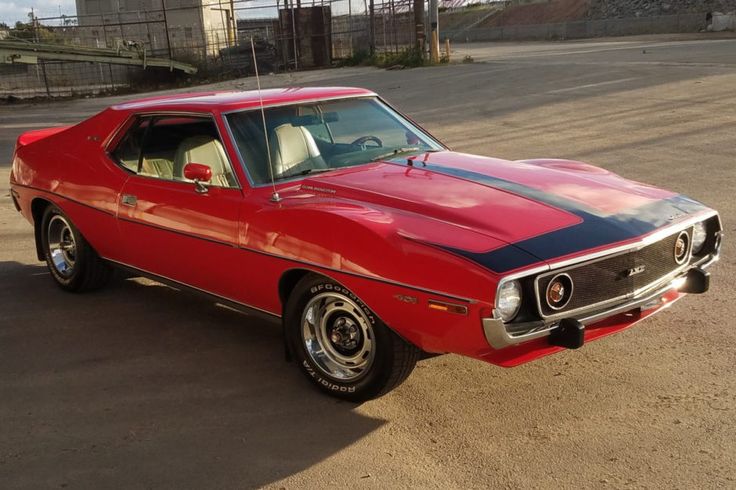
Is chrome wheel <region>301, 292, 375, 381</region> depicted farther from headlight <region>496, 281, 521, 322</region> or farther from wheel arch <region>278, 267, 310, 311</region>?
headlight <region>496, 281, 521, 322</region>

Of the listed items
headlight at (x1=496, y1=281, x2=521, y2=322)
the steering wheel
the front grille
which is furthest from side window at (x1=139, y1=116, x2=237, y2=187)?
the front grille

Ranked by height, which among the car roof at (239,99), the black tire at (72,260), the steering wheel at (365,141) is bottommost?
the black tire at (72,260)

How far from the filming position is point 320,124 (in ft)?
15.6

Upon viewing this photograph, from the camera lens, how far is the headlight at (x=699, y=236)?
13.4 ft

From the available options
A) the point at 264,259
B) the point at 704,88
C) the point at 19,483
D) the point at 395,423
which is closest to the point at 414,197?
the point at 264,259

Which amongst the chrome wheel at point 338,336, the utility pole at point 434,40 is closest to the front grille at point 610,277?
the chrome wheel at point 338,336

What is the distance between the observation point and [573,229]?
3492 millimetres

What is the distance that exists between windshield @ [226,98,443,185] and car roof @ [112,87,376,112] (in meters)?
0.06

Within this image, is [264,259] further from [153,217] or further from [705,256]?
[705,256]

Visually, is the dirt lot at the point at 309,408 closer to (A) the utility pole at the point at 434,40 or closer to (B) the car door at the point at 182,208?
(B) the car door at the point at 182,208

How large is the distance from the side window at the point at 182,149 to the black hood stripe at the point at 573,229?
4.60 ft

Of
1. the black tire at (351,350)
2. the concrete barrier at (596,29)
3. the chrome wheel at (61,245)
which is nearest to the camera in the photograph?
the black tire at (351,350)

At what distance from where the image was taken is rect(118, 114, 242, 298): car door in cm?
431

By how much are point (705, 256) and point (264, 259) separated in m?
2.37
